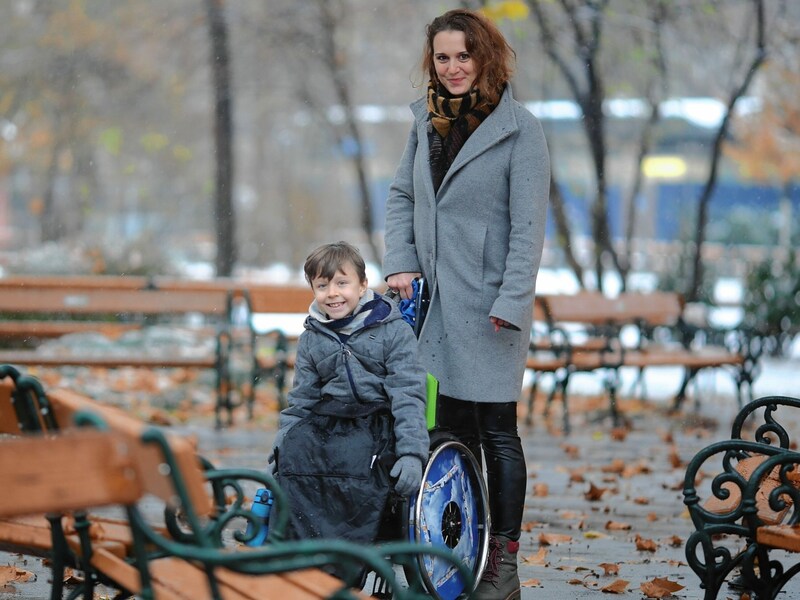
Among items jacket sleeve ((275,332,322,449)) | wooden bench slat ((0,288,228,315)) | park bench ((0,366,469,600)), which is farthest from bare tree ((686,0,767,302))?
park bench ((0,366,469,600))

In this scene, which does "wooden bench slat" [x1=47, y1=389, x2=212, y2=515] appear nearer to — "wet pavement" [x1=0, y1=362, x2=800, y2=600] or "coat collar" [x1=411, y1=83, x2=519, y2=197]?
"coat collar" [x1=411, y1=83, x2=519, y2=197]

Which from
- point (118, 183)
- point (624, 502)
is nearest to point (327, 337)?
point (624, 502)

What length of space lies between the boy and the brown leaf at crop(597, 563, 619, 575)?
4.91 ft

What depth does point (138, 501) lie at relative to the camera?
3.00m

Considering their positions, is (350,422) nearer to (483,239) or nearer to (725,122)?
(483,239)

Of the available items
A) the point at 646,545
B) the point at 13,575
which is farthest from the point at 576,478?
the point at 13,575

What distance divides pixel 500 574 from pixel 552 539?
1.32 meters

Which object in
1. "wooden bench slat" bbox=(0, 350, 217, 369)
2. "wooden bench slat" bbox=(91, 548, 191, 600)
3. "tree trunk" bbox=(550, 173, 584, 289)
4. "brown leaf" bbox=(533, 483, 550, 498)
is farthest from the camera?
"tree trunk" bbox=(550, 173, 584, 289)

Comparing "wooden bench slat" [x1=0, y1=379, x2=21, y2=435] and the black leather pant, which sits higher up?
"wooden bench slat" [x1=0, y1=379, x2=21, y2=435]

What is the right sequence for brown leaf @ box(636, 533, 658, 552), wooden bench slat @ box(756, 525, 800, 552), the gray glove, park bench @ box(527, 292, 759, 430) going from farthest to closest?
park bench @ box(527, 292, 759, 430)
brown leaf @ box(636, 533, 658, 552)
the gray glove
wooden bench slat @ box(756, 525, 800, 552)

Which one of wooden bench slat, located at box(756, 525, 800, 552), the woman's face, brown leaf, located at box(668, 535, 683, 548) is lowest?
brown leaf, located at box(668, 535, 683, 548)

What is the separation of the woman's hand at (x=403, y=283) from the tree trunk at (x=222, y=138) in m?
10.7

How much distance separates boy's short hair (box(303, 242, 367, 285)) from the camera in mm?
4188

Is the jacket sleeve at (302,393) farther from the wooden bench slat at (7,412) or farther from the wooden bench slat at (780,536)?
the wooden bench slat at (780,536)
